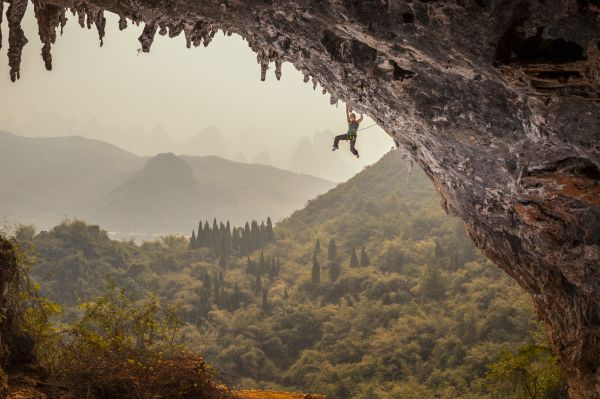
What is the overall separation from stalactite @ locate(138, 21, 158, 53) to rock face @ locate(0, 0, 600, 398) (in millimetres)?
24

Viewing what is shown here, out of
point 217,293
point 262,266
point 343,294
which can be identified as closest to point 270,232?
point 262,266

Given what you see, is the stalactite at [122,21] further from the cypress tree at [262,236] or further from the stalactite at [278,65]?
the cypress tree at [262,236]

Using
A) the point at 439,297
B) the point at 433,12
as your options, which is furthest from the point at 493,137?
the point at 439,297

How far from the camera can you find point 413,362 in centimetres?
3061

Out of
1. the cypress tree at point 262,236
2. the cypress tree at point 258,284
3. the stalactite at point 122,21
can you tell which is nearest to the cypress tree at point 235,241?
the cypress tree at point 262,236

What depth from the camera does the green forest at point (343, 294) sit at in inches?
1097

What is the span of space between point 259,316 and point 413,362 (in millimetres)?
15711

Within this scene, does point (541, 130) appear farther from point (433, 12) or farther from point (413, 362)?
point (413, 362)

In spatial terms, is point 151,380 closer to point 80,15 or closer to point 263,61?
point 263,61

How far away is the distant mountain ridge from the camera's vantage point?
13988 centimetres

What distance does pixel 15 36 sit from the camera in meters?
7.51

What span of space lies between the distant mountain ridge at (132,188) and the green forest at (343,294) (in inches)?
3178

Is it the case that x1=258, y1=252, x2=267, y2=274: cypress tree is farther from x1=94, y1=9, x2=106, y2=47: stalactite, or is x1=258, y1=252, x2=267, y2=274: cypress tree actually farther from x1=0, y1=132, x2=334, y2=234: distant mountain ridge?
x1=0, y1=132, x2=334, y2=234: distant mountain ridge

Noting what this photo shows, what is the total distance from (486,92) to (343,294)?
39522 millimetres
